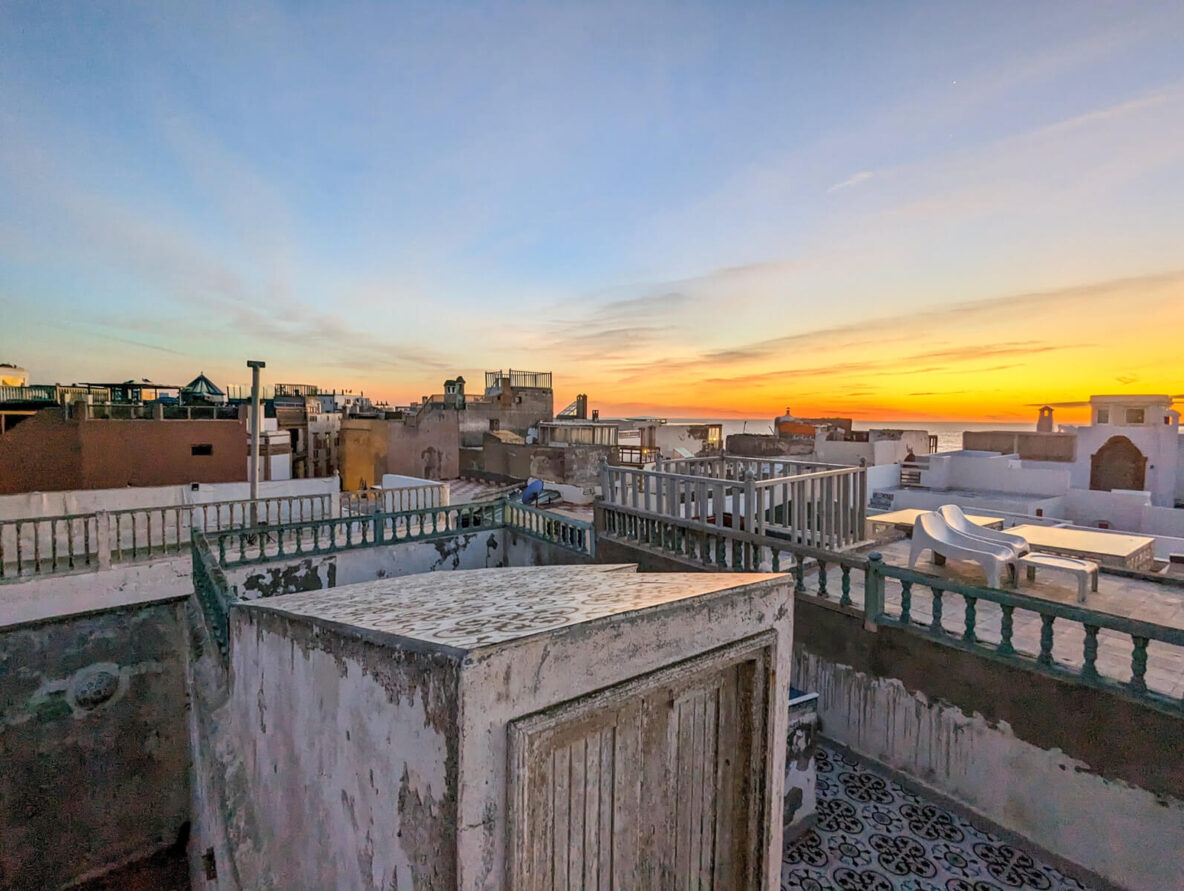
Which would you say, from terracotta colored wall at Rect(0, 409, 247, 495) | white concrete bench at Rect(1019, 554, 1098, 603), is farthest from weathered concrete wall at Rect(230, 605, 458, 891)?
terracotta colored wall at Rect(0, 409, 247, 495)

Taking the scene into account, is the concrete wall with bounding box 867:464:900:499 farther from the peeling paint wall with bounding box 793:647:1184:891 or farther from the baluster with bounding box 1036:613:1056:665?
the baluster with bounding box 1036:613:1056:665

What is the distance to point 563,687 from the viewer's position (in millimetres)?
1755

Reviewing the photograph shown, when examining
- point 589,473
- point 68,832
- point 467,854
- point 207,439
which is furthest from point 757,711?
point 207,439

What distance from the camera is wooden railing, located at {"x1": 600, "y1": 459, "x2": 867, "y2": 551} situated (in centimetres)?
559

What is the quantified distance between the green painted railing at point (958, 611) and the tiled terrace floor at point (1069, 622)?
0.05 feet

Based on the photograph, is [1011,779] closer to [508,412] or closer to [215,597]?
[215,597]

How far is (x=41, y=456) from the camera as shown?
1375cm

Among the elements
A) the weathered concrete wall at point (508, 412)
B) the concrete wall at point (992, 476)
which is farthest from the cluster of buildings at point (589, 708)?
the weathered concrete wall at point (508, 412)

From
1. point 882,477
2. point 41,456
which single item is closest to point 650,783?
point 882,477

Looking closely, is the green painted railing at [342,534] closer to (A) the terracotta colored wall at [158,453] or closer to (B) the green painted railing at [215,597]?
(B) the green painted railing at [215,597]

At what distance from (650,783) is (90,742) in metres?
9.15

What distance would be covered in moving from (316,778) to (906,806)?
13.8 ft

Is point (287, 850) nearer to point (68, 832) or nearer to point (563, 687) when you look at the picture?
point (563, 687)

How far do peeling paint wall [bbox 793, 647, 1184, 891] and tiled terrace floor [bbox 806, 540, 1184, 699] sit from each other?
631 mm
